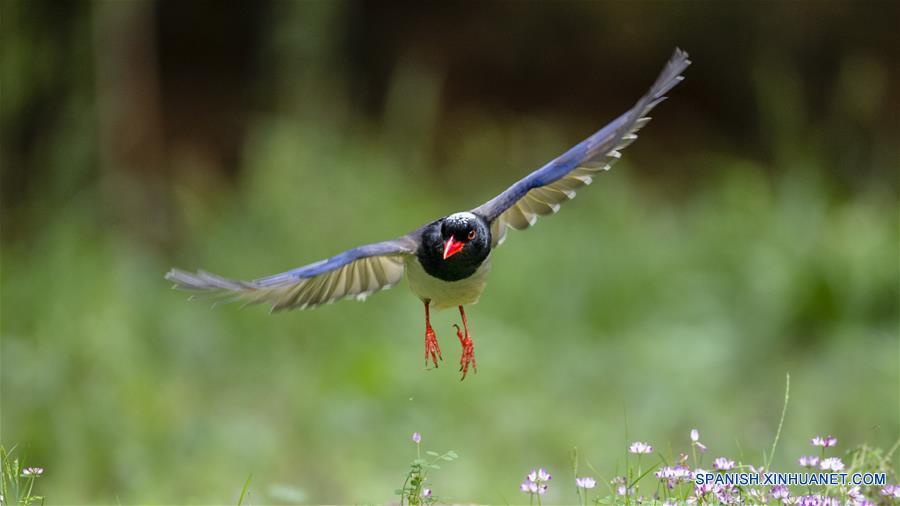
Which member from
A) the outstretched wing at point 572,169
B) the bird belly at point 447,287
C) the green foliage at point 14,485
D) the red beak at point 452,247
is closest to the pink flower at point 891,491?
the outstretched wing at point 572,169

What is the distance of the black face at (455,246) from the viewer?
1.66 metres

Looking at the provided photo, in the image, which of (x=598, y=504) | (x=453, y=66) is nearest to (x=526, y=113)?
(x=453, y=66)

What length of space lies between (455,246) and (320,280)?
450mm

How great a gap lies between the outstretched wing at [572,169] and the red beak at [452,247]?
169mm

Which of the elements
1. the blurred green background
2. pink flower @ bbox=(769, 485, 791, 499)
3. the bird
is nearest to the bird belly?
the bird

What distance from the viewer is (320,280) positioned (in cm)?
203

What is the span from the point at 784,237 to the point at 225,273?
108 inches

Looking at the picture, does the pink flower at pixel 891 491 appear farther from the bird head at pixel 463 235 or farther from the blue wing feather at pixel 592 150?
the bird head at pixel 463 235

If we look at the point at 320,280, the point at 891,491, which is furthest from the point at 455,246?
the point at 891,491

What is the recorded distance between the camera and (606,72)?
747 cm

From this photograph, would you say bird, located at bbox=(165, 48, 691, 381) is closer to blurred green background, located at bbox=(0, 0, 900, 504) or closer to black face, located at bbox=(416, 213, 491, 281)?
black face, located at bbox=(416, 213, 491, 281)

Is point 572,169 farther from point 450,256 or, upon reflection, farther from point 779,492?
point 779,492

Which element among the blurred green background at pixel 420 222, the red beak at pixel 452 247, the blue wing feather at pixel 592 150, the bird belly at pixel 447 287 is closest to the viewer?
the red beak at pixel 452 247

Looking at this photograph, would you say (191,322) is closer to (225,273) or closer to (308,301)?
(225,273)
